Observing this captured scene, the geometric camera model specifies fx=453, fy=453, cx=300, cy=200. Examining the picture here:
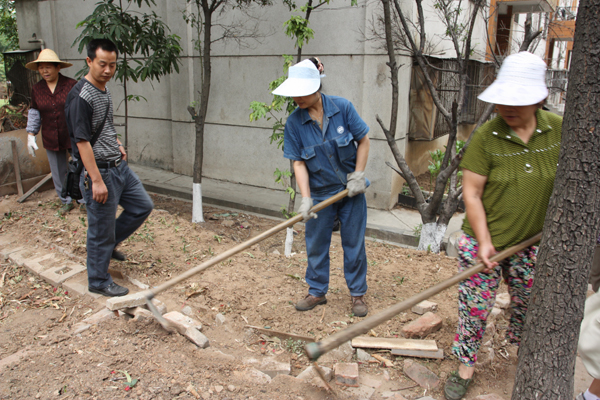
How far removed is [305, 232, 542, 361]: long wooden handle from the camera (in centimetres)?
219

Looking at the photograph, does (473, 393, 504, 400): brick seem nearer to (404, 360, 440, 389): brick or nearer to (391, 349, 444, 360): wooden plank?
(404, 360, 440, 389): brick

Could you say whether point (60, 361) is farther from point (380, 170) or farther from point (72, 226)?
point (380, 170)

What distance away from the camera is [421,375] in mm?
2889

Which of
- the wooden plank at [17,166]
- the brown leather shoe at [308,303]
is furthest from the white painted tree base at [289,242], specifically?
the wooden plank at [17,166]

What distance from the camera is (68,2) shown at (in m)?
9.99

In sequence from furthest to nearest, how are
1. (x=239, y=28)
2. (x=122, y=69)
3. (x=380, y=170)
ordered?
(x=239, y=28) < (x=380, y=170) < (x=122, y=69)

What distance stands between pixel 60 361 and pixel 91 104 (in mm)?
1816

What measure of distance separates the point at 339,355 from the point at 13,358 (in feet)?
6.72

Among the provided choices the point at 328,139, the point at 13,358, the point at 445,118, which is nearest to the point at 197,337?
the point at 13,358

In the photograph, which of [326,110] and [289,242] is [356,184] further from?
[289,242]

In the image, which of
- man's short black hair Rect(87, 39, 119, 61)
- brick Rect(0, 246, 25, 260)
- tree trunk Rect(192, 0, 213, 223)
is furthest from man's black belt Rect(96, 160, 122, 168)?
tree trunk Rect(192, 0, 213, 223)

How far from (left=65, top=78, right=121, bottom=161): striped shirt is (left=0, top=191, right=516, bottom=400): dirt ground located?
1230 mm

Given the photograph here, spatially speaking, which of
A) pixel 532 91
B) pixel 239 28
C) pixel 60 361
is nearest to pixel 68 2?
pixel 239 28

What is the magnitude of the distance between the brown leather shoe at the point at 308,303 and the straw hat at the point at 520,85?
2.06 m
